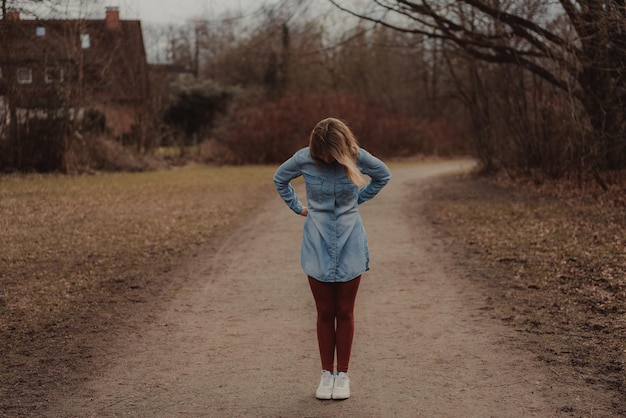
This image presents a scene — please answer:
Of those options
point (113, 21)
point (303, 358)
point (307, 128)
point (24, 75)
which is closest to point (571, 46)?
point (303, 358)

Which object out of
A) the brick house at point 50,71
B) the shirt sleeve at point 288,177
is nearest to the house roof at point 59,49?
the brick house at point 50,71

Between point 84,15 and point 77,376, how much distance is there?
2415 centimetres

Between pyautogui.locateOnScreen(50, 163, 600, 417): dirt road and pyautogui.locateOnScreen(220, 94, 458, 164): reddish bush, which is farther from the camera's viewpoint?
pyautogui.locateOnScreen(220, 94, 458, 164): reddish bush

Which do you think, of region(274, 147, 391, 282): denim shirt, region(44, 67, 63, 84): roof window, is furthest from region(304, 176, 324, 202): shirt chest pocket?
region(44, 67, 63, 84): roof window

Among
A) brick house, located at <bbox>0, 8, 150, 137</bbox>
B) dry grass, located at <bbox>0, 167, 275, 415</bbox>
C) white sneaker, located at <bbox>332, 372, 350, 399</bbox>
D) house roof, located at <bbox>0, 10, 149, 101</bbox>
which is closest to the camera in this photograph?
white sneaker, located at <bbox>332, 372, 350, 399</bbox>

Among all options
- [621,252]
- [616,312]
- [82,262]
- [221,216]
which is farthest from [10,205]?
[616,312]

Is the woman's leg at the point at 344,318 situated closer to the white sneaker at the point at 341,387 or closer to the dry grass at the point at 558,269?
the white sneaker at the point at 341,387

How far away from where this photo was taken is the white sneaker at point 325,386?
5059 millimetres

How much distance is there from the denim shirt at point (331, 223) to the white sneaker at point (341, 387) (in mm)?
623

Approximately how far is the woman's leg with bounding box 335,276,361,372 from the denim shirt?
96 millimetres

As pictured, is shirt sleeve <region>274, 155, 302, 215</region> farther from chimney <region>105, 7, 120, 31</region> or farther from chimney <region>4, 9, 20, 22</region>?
chimney <region>105, 7, 120, 31</region>

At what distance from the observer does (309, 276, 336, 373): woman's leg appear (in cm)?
509

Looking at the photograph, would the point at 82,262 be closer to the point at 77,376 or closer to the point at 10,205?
the point at 77,376

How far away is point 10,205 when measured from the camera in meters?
17.7
